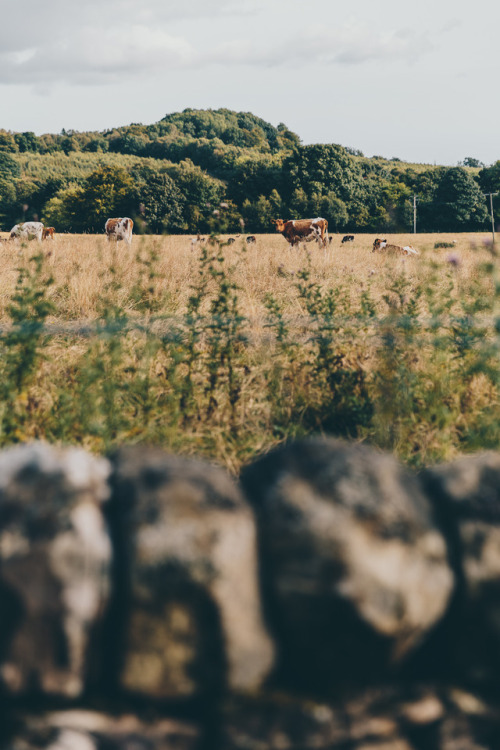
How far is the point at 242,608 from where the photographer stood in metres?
1.73

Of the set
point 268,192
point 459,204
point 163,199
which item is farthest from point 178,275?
point 459,204

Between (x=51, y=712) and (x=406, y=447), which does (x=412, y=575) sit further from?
(x=406, y=447)

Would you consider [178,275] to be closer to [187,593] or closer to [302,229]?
[187,593]

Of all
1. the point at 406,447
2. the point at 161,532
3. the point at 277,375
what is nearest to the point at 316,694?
the point at 161,532

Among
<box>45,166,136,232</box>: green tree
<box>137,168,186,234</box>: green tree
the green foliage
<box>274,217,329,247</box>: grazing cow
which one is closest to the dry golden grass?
the green foliage

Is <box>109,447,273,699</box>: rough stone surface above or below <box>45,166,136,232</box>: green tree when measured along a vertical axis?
below

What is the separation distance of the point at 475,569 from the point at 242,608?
70 cm

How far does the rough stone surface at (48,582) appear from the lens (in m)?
A: 1.64

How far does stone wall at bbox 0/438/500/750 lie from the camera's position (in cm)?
167

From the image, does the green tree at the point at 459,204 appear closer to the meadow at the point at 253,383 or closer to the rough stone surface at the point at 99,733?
the meadow at the point at 253,383

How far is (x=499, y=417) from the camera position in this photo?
3232 mm

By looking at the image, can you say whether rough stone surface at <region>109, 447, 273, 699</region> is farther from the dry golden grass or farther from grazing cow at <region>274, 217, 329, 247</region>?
grazing cow at <region>274, 217, 329, 247</region>

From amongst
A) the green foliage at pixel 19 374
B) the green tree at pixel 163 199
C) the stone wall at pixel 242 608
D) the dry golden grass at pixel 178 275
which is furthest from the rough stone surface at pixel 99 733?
the green tree at pixel 163 199

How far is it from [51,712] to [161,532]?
580 mm
